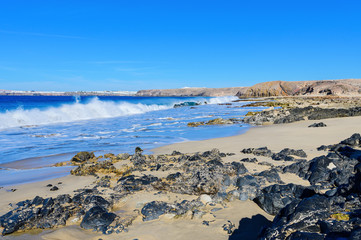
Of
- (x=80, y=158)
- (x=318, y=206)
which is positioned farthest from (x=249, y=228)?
(x=80, y=158)

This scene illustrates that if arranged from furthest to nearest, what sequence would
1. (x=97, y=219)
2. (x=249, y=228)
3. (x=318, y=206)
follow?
(x=97, y=219)
(x=249, y=228)
(x=318, y=206)

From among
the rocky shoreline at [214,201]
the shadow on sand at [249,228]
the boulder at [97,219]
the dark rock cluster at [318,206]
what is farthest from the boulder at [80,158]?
the shadow on sand at [249,228]

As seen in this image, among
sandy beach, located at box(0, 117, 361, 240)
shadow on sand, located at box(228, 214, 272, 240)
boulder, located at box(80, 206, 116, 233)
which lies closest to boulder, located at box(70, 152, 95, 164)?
sandy beach, located at box(0, 117, 361, 240)

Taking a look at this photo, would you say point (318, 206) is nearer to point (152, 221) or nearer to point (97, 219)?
point (152, 221)

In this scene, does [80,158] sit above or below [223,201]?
below

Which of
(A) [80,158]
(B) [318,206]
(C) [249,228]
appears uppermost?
(B) [318,206]

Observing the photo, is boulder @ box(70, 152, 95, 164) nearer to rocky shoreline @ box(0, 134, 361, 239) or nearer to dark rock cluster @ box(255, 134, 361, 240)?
rocky shoreline @ box(0, 134, 361, 239)

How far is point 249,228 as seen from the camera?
3.79m

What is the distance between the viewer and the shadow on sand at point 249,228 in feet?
11.7

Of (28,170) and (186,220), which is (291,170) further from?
(28,170)

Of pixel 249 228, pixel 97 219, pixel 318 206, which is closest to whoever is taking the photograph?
pixel 318 206

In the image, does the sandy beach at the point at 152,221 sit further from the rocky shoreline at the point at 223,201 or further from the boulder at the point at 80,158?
the boulder at the point at 80,158

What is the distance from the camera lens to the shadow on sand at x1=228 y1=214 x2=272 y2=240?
3.56 meters

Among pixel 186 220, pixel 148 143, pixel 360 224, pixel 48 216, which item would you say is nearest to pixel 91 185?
pixel 48 216
